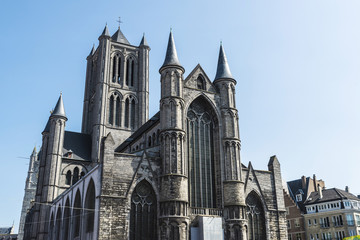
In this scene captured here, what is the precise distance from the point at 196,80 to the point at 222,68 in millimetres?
3122

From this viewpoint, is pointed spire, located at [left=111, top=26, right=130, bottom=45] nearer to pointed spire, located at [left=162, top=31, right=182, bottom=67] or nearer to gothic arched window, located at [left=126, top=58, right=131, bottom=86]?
gothic arched window, located at [left=126, top=58, right=131, bottom=86]

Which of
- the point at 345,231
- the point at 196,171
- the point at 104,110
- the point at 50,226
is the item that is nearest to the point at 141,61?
the point at 104,110

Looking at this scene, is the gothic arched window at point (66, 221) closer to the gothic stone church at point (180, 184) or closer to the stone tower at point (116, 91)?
the gothic stone church at point (180, 184)

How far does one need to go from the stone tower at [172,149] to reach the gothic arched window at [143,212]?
0.79m

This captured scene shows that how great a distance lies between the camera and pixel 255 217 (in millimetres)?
29594

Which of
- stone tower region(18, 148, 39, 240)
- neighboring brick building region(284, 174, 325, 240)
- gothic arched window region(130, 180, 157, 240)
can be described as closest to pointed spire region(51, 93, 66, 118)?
gothic arched window region(130, 180, 157, 240)

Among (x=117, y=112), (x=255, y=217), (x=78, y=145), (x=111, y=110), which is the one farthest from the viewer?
(x=117, y=112)

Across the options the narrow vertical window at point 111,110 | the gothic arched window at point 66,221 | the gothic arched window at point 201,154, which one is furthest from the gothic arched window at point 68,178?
the gothic arched window at point 201,154

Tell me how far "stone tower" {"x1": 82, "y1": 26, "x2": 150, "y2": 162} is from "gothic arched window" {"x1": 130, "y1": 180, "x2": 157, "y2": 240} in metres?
20.8

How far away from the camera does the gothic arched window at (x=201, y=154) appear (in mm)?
27742

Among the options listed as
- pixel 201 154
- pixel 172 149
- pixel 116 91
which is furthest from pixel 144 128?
pixel 116 91

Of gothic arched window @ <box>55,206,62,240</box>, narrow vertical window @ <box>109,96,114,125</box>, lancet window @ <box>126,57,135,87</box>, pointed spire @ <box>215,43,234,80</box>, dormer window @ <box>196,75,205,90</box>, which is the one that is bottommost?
gothic arched window @ <box>55,206,62,240</box>

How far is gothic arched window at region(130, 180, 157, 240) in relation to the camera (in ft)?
81.6

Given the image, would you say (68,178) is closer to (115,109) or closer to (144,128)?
(115,109)
